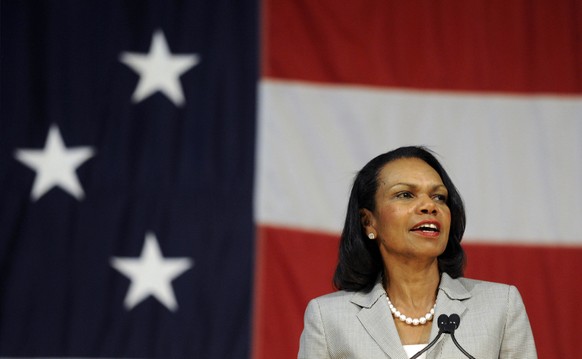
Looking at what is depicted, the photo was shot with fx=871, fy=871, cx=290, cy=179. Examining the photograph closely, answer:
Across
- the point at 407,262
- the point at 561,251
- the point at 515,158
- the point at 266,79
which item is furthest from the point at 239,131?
the point at 407,262

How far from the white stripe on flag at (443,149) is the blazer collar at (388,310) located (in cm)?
163

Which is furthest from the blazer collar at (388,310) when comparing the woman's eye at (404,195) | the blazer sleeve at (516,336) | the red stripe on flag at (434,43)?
the red stripe on flag at (434,43)

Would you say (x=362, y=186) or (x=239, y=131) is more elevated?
(x=239, y=131)

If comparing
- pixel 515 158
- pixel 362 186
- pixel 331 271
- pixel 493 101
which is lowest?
pixel 331 271

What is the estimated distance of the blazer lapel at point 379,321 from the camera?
200 cm

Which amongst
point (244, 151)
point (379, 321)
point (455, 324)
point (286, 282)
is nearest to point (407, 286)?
point (379, 321)

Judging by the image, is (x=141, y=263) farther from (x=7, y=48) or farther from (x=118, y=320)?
(x=7, y=48)

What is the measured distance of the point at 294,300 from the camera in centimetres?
375

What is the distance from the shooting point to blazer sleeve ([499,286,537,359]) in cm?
200

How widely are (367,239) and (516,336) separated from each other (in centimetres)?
48

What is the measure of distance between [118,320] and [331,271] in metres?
0.95

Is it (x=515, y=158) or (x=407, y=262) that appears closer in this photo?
(x=407, y=262)

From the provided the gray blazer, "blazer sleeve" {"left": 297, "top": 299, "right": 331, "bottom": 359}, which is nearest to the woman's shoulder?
the gray blazer

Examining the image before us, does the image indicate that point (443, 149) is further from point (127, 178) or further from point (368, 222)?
point (368, 222)
